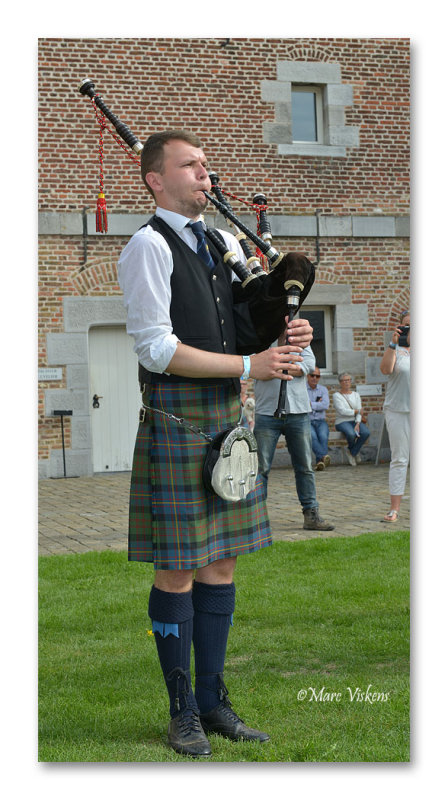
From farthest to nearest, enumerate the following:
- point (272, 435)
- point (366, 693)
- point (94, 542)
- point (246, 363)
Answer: point (94, 542) < point (272, 435) < point (366, 693) < point (246, 363)

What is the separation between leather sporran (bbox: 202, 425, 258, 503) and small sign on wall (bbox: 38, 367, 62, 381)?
81 cm

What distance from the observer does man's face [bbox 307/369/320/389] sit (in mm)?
4285

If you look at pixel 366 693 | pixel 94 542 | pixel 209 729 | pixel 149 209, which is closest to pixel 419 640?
pixel 366 693

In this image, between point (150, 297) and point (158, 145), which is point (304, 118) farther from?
point (150, 297)

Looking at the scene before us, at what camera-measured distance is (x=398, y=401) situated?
3.89 meters

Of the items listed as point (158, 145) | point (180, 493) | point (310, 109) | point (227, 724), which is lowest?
point (227, 724)

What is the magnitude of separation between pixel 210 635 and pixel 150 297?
1077mm

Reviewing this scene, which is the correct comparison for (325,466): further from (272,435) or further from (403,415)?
(403,415)

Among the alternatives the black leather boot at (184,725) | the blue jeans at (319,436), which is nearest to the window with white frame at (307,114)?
the blue jeans at (319,436)

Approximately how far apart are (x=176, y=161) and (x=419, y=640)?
1719 mm

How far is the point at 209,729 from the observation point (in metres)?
2.90

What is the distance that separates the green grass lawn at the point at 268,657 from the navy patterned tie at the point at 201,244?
1473 millimetres

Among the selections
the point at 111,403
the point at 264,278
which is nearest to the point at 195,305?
the point at 264,278

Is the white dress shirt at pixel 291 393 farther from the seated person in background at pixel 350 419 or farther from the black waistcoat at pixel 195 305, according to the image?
the black waistcoat at pixel 195 305
